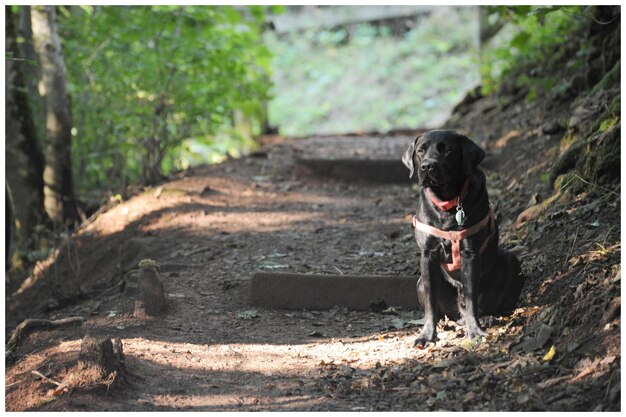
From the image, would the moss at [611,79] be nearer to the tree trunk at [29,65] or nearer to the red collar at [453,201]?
the red collar at [453,201]

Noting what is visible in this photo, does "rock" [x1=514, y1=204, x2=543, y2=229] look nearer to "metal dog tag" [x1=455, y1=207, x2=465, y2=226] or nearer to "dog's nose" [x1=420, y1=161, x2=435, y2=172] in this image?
"metal dog tag" [x1=455, y1=207, x2=465, y2=226]

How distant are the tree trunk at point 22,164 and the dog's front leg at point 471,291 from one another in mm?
6285

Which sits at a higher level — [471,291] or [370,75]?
[370,75]

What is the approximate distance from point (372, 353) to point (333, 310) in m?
1.18

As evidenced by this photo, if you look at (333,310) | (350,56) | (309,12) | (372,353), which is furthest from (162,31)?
(350,56)

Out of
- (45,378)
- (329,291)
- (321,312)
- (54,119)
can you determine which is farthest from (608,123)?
(54,119)

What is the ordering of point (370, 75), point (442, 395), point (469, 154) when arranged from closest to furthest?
1. point (442, 395)
2. point (469, 154)
3. point (370, 75)

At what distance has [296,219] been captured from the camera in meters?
8.98

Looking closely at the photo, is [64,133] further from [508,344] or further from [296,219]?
[508,344]

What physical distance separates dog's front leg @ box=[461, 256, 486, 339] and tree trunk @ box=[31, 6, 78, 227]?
246 inches

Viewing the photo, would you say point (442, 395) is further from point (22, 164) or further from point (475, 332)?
point (22, 164)

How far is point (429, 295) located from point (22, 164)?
655cm

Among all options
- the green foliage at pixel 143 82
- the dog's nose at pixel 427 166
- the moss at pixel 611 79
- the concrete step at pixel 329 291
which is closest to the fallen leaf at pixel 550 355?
the dog's nose at pixel 427 166

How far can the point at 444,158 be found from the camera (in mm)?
4969
